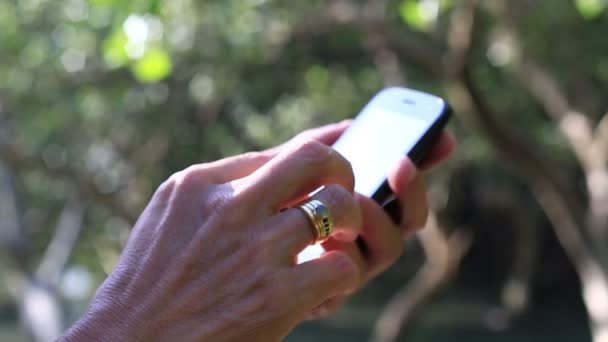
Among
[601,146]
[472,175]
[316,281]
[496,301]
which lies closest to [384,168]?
[316,281]

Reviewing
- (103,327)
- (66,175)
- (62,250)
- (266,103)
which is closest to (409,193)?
(103,327)

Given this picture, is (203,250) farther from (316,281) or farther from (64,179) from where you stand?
(64,179)

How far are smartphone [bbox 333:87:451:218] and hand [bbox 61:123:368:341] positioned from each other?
0.25m

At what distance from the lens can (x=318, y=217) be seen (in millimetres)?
729

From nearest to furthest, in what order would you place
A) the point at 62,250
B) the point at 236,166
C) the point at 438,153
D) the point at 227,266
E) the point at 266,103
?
the point at 227,266
the point at 236,166
the point at 438,153
the point at 62,250
the point at 266,103

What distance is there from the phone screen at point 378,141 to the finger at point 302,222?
0.22 meters

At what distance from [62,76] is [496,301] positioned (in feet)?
24.5

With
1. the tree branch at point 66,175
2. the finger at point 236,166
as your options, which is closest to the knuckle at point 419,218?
the finger at point 236,166

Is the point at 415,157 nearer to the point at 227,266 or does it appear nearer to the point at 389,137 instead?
the point at 389,137

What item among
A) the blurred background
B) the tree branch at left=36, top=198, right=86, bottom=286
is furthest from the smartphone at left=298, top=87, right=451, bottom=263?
the tree branch at left=36, top=198, right=86, bottom=286

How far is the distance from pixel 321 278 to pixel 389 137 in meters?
0.40

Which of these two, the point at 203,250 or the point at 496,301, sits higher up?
the point at 203,250

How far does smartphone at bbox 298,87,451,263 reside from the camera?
1.00 metres

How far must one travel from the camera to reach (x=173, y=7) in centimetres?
285
